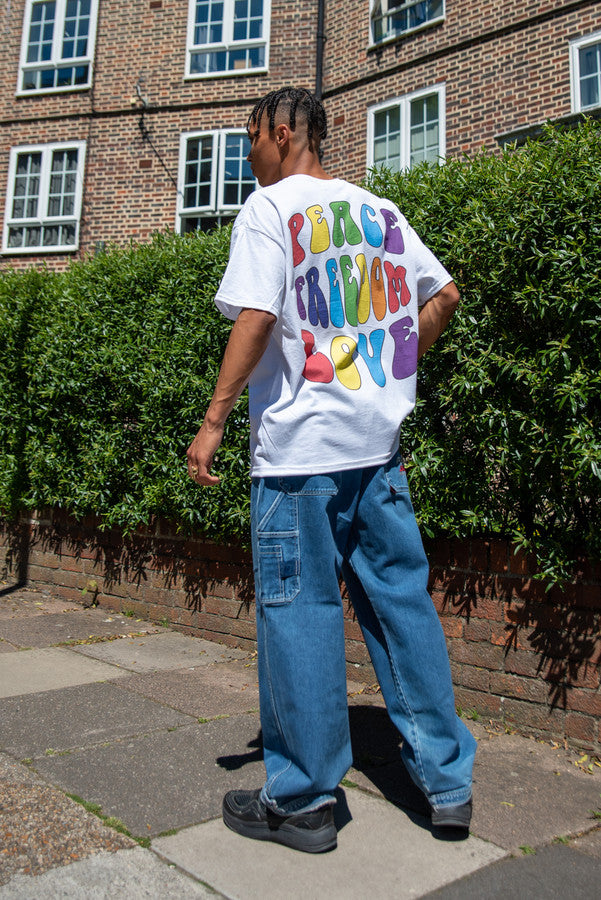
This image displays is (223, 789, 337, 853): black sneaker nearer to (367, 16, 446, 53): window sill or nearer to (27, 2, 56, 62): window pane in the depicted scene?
(367, 16, 446, 53): window sill

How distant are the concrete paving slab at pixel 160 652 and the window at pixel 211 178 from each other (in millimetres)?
12360

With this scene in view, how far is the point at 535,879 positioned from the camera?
2.05m

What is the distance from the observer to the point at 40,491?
6.10 metres

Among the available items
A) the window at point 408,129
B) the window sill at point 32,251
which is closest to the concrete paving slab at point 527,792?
the window at point 408,129

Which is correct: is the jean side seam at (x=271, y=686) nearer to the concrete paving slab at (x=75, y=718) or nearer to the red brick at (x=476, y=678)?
the concrete paving slab at (x=75, y=718)

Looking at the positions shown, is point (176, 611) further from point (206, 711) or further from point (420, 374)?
point (420, 374)

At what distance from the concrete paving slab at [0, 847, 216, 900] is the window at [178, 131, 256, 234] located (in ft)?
48.9

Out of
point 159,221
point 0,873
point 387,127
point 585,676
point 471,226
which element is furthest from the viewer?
point 159,221

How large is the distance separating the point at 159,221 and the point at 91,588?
11664mm

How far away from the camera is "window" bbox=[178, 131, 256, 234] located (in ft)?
51.6

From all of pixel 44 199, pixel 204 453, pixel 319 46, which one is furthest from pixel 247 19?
pixel 204 453

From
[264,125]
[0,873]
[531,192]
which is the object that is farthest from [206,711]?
[531,192]

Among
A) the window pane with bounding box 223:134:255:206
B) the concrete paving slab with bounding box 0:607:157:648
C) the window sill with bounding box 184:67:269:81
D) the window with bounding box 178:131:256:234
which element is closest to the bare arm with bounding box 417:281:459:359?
the concrete paving slab with bounding box 0:607:157:648

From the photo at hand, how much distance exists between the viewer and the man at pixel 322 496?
7.14ft
